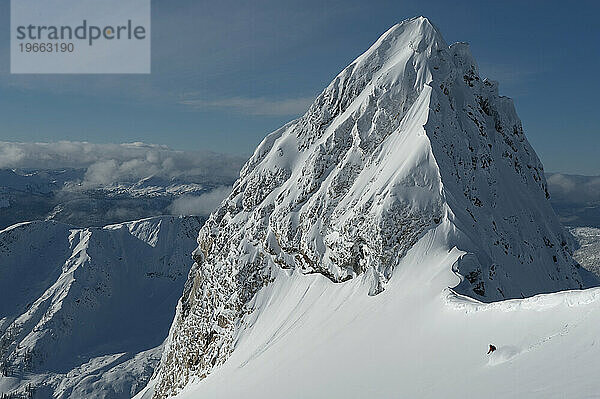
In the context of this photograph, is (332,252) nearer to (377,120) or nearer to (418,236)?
(418,236)

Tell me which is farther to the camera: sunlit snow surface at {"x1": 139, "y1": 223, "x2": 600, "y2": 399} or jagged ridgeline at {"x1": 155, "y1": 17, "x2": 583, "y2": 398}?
jagged ridgeline at {"x1": 155, "y1": 17, "x2": 583, "y2": 398}

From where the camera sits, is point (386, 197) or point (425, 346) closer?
point (425, 346)

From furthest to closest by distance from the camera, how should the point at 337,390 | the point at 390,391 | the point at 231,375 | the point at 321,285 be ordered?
1. the point at 321,285
2. the point at 231,375
3. the point at 337,390
4. the point at 390,391

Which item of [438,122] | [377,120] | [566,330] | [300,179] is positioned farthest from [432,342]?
[300,179]

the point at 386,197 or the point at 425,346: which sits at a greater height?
the point at 386,197
